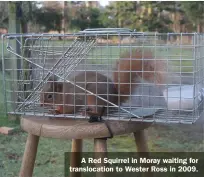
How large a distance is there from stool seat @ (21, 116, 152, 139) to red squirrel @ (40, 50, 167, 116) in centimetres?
5

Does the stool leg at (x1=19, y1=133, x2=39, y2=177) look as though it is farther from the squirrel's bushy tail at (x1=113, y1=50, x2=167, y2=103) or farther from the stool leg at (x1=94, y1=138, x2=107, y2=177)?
the squirrel's bushy tail at (x1=113, y1=50, x2=167, y2=103)

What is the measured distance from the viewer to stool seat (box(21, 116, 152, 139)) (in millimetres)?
1091

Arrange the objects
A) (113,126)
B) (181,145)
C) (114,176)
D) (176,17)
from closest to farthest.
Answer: (113,126)
(114,176)
(181,145)
(176,17)

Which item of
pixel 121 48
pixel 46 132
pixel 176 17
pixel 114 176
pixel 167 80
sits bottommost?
pixel 114 176

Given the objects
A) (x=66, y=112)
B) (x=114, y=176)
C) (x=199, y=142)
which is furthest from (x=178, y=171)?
(x=66, y=112)

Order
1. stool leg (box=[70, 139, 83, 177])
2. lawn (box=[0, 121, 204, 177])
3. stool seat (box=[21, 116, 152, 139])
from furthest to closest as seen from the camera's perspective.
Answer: lawn (box=[0, 121, 204, 177]) < stool leg (box=[70, 139, 83, 177]) < stool seat (box=[21, 116, 152, 139])

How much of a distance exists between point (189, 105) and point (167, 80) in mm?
143

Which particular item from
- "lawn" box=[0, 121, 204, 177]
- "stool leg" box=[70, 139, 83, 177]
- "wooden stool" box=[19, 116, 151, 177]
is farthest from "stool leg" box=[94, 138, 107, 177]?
"lawn" box=[0, 121, 204, 177]

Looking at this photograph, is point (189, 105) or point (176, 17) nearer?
point (189, 105)

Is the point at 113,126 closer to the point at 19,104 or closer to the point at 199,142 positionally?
the point at 19,104

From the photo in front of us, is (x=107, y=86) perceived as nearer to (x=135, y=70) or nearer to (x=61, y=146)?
(x=135, y=70)

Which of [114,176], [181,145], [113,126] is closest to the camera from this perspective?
[113,126]

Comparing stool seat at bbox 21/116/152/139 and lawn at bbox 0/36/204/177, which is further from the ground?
stool seat at bbox 21/116/152/139

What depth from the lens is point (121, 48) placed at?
3.82ft
